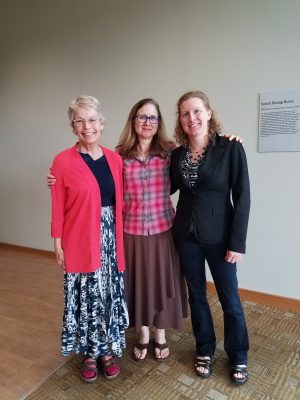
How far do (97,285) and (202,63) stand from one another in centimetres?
203

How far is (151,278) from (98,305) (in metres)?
0.33

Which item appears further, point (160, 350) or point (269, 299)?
point (269, 299)

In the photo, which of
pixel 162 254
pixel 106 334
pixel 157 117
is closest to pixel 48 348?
pixel 106 334

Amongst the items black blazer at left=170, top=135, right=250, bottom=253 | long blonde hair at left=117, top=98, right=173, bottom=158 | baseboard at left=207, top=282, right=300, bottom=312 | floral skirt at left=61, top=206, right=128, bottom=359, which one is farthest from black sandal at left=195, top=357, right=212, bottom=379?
long blonde hair at left=117, top=98, right=173, bottom=158

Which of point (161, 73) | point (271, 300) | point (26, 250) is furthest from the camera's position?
point (26, 250)

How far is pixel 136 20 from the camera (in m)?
2.83

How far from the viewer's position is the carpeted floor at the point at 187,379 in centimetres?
162

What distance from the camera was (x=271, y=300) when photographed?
257cm

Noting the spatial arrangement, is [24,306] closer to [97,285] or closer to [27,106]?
[97,285]

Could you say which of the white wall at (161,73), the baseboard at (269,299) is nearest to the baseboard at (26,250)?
the white wall at (161,73)

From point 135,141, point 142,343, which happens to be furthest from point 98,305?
point 135,141

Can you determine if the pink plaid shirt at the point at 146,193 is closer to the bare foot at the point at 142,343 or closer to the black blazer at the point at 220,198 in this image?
the black blazer at the point at 220,198

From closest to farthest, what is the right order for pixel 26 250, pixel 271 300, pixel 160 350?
pixel 160 350 < pixel 271 300 < pixel 26 250

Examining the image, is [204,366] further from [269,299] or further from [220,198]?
[269,299]
